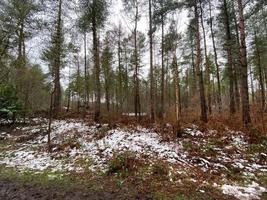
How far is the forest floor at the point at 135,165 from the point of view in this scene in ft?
17.2

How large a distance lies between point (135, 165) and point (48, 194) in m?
2.56

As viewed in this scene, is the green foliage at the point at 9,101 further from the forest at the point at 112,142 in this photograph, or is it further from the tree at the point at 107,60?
the tree at the point at 107,60

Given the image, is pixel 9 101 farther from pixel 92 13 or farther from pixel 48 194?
pixel 48 194

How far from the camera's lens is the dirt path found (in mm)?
5014

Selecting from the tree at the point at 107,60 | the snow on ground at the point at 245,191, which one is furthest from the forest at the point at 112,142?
the tree at the point at 107,60

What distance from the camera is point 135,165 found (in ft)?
21.7

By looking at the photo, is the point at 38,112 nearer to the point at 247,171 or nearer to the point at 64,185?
the point at 64,185

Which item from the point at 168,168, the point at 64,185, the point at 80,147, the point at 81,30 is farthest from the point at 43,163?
the point at 81,30

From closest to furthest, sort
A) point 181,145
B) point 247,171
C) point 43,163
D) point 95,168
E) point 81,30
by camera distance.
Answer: point 247,171
point 95,168
point 43,163
point 181,145
point 81,30

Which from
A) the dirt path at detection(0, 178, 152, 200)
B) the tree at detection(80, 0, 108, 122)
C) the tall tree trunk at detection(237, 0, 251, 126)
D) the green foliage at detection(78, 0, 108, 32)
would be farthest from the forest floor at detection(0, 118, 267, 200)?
the green foliage at detection(78, 0, 108, 32)

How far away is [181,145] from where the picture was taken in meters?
8.45

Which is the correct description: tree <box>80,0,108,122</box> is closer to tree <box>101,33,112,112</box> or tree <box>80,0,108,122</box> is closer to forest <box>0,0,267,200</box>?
forest <box>0,0,267,200</box>

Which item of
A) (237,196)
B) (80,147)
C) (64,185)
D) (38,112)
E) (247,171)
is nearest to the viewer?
(237,196)

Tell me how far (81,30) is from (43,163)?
375 inches
